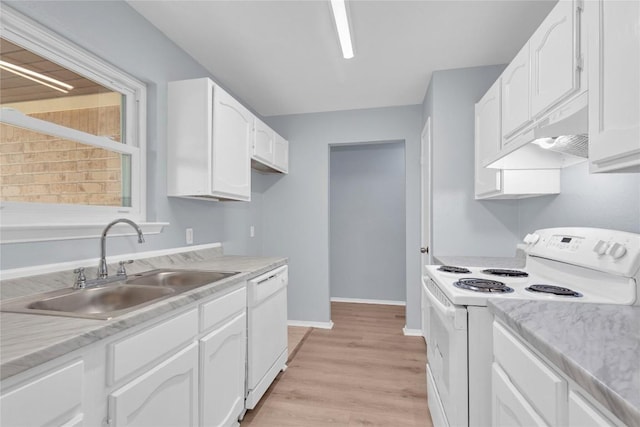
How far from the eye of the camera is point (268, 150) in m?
2.95

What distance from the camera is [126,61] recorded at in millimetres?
1760

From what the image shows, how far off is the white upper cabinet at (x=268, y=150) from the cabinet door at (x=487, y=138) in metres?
1.82

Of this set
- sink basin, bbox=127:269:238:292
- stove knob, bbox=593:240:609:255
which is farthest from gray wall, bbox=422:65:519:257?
sink basin, bbox=127:269:238:292

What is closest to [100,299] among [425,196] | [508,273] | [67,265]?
[67,265]

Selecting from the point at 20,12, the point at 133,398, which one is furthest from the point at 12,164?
the point at 133,398

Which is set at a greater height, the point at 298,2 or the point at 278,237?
the point at 298,2

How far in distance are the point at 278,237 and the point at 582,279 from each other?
2807mm

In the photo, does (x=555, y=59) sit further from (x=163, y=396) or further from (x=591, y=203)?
(x=163, y=396)

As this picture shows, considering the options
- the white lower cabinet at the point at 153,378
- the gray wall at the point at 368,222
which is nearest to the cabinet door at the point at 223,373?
→ the white lower cabinet at the point at 153,378

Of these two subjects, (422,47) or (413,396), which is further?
(422,47)

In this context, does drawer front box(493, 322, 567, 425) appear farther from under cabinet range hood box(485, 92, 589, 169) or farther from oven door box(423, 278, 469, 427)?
under cabinet range hood box(485, 92, 589, 169)

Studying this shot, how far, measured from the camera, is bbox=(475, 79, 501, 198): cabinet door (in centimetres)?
201

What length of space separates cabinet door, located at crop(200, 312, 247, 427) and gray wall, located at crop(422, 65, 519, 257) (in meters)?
1.67

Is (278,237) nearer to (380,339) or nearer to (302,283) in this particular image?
(302,283)
